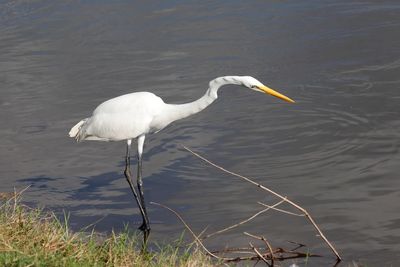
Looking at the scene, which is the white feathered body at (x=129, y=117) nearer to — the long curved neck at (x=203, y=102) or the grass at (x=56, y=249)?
the long curved neck at (x=203, y=102)

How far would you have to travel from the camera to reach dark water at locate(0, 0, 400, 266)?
7.70 meters

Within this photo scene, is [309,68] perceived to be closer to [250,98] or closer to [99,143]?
[250,98]

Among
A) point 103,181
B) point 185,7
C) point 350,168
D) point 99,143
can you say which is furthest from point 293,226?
point 185,7

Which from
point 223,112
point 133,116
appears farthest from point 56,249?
point 223,112

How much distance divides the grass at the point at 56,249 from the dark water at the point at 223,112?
133 centimetres

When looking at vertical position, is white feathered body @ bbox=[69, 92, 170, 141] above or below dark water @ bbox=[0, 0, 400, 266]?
above

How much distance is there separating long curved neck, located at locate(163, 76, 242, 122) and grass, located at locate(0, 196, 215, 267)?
6.11 feet

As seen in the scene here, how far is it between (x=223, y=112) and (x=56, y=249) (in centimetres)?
522

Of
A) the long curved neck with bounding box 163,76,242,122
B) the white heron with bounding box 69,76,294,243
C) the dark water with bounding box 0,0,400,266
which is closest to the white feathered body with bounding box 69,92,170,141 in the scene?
the white heron with bounding box 69,76,294,243

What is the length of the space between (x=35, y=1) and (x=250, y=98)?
273 inches

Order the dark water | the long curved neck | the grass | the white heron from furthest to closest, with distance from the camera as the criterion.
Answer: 1. the white heron
2. the dark water
3. the long curved neck
4. the grass

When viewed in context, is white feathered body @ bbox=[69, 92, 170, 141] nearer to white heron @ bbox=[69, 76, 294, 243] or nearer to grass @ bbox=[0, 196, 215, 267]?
white heron @ bbox=[69, 76, 294, 243]

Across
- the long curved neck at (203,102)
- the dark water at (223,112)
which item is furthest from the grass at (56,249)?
the long curved neck at (203,102)

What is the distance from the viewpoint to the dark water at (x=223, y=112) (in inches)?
303
